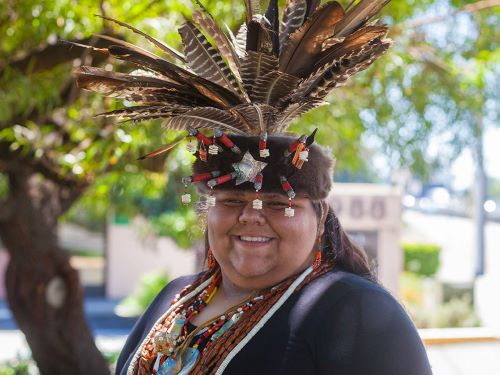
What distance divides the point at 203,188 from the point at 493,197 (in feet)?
45.1

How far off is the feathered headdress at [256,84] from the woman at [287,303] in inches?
0.9

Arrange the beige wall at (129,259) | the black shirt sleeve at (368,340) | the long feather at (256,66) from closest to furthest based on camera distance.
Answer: the black shirt sleeve at (368,340), the long feather at (256,66), the beige wall at (129,259)

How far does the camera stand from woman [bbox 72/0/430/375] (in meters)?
1.73

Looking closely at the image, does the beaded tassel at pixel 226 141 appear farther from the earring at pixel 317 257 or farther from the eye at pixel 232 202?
the earring at pixel 317 257

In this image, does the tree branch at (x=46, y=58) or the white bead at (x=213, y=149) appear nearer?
the white bead at (x=213, y=149)

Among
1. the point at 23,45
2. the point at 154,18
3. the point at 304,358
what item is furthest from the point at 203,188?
the point at 23,45

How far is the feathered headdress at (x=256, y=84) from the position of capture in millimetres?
1832

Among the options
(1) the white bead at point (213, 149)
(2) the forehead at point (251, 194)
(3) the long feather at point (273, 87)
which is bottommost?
(2) the forehead at point (251, 194)

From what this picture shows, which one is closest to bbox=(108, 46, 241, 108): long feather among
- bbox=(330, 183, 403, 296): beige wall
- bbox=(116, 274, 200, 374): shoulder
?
bbox=(116, 274, 200, 374): shoulder

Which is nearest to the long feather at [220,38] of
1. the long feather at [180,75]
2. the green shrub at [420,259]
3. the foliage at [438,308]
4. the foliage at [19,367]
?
the long feather at [180,75]

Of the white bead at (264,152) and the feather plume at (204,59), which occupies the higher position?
the feather plume at (204,59)

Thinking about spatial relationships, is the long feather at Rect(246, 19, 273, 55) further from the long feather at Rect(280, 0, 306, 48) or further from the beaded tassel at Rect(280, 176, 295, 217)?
the beaded tassel at Rect(280, 176, 295, 217)

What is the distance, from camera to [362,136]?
5824 mm

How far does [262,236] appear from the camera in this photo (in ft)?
6.14
